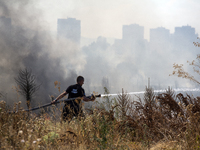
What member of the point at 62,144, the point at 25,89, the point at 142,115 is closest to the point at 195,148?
the point at 142,115

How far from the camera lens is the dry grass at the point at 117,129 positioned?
10.7 feet

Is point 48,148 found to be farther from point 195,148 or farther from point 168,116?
point 168,116

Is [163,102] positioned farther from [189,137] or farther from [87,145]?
[87,145]

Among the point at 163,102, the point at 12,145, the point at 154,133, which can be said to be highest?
the point at 163,102

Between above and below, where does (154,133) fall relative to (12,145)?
below

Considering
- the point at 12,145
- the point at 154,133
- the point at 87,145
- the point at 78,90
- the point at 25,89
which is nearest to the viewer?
the point at 12,145

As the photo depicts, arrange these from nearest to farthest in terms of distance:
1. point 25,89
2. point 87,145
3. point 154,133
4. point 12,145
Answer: point 12,145
point 87,145
point 154,133
point 25,89

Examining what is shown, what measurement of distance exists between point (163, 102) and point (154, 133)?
74 centimetres

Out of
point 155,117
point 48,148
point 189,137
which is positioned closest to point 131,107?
point 155,117

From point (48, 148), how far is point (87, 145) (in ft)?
2.30

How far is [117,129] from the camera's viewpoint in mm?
4512

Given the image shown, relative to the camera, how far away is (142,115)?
486 cm

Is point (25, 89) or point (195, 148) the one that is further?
point (25, 89)

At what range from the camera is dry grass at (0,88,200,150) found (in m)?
3.27
